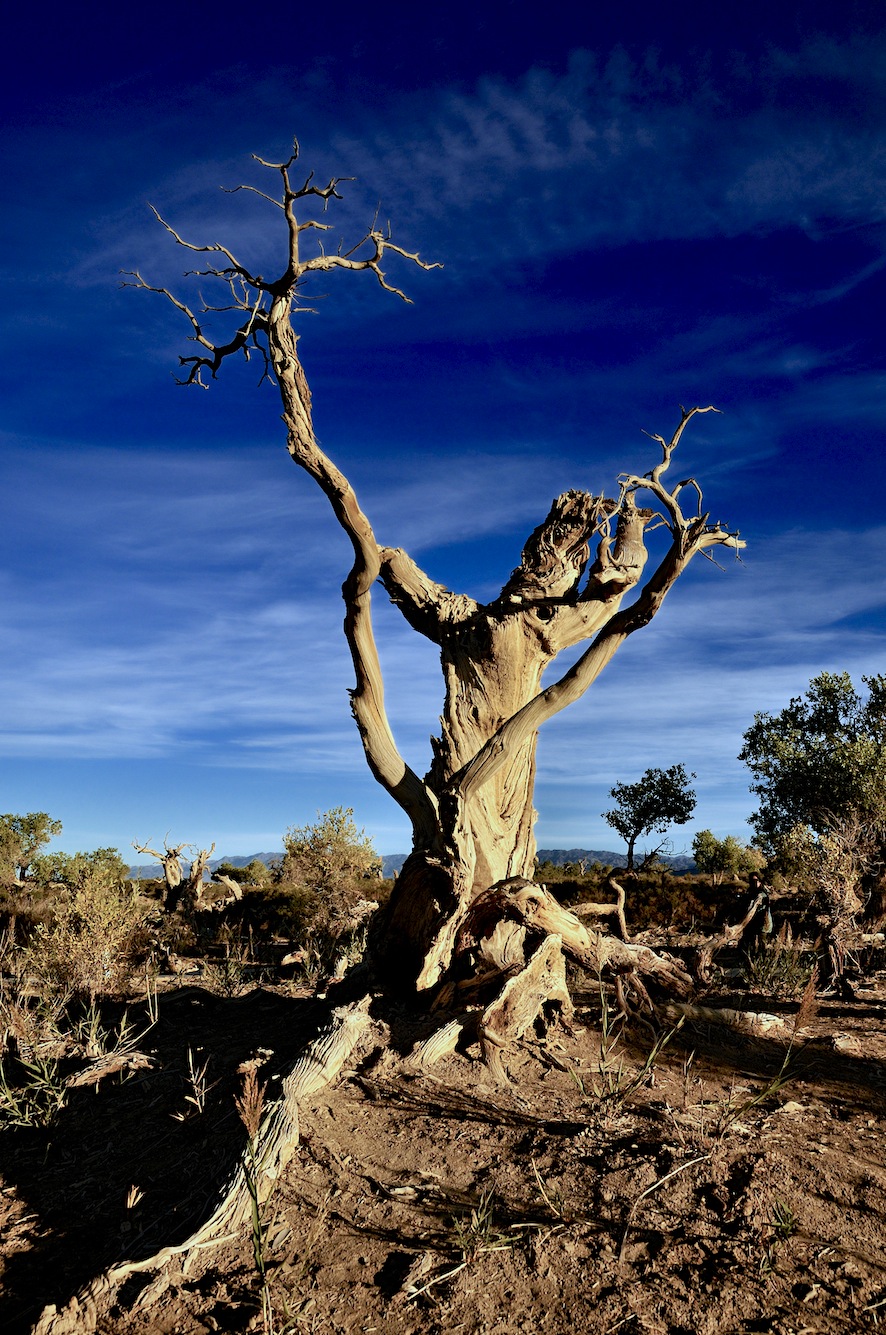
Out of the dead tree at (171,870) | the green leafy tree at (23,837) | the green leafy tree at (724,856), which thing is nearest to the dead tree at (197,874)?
the dead tree at (171,870)

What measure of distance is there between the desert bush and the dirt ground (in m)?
2.70

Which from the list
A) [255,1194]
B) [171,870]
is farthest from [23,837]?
[255,1194]

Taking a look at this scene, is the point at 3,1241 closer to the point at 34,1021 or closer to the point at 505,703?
the point at 34,1021

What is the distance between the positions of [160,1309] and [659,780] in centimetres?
3570

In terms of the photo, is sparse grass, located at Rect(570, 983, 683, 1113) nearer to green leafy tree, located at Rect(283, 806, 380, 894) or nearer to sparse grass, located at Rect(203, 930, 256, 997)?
sparse grass, located at Rect(203, 930, 256, 997)

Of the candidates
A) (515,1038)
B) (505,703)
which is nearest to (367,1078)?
(515,1038)

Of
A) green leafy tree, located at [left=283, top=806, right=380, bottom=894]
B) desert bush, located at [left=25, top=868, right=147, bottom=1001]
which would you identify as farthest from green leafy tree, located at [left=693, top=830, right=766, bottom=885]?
desert bush, located at [left=25, top=868, right=147, bottom=1001]

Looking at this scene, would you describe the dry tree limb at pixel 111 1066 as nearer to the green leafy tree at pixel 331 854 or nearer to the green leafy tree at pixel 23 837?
the green leafy tree at pixel 331 854

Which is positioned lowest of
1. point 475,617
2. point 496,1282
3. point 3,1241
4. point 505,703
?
point 3,1241

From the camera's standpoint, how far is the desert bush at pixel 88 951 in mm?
8773

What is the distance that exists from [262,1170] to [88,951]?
5495 millimetres

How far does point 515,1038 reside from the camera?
620 centimetres

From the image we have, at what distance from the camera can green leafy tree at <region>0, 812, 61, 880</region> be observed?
30375mm

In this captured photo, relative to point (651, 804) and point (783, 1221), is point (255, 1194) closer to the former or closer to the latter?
point (783, 1221)
